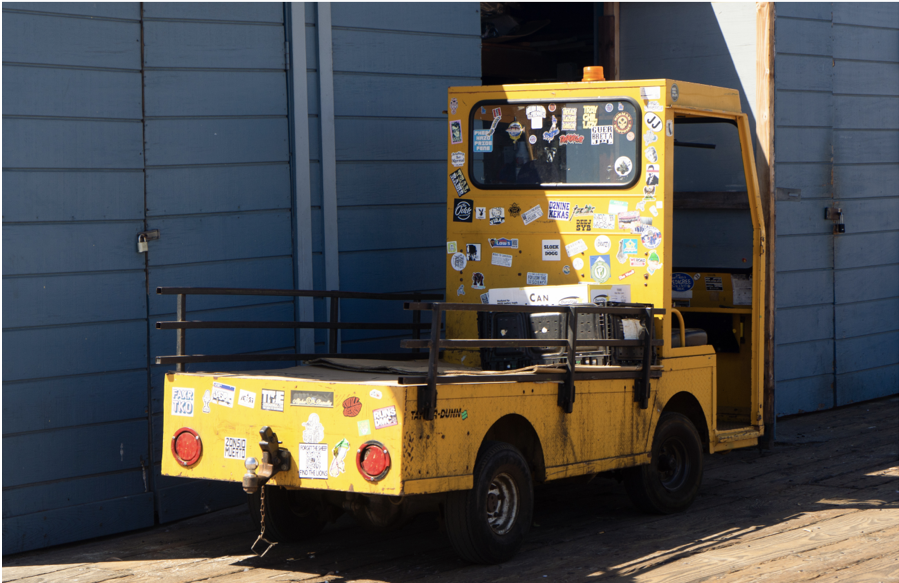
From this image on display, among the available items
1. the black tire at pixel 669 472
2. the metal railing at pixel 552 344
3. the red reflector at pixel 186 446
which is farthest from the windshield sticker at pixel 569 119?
the red reflector at pixel 186 446

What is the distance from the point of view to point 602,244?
6641 mm

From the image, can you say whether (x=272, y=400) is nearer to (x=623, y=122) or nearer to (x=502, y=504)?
(x=502, y=504)

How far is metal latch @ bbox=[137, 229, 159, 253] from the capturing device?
6.70 m

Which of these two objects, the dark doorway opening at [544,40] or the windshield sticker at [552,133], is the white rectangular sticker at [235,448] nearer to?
the windshield sticker at [552,133]

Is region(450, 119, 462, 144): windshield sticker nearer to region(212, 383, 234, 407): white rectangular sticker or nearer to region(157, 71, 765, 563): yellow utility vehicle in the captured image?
region(157, 71, 765, 563): yellow utility vehicle

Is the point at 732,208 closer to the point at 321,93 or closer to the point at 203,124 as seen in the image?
the point at 321,93

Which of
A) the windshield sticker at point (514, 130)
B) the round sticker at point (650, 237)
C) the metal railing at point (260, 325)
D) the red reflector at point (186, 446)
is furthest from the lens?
the windshield sticker at point (514, 130)

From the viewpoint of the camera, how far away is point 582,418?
607 cm

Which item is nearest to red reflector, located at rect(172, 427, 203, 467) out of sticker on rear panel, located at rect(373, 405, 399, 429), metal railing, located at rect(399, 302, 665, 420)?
sticker on rear panel, located at rect(373, 405, 399, 429)

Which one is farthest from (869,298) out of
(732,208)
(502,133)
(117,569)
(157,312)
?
(117,569)

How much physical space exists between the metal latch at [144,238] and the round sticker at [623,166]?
9.70ft

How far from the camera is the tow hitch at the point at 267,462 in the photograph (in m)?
5.20

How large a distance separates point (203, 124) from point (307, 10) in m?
1.22

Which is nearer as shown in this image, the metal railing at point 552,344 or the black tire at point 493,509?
the metal railing at point 552,344
